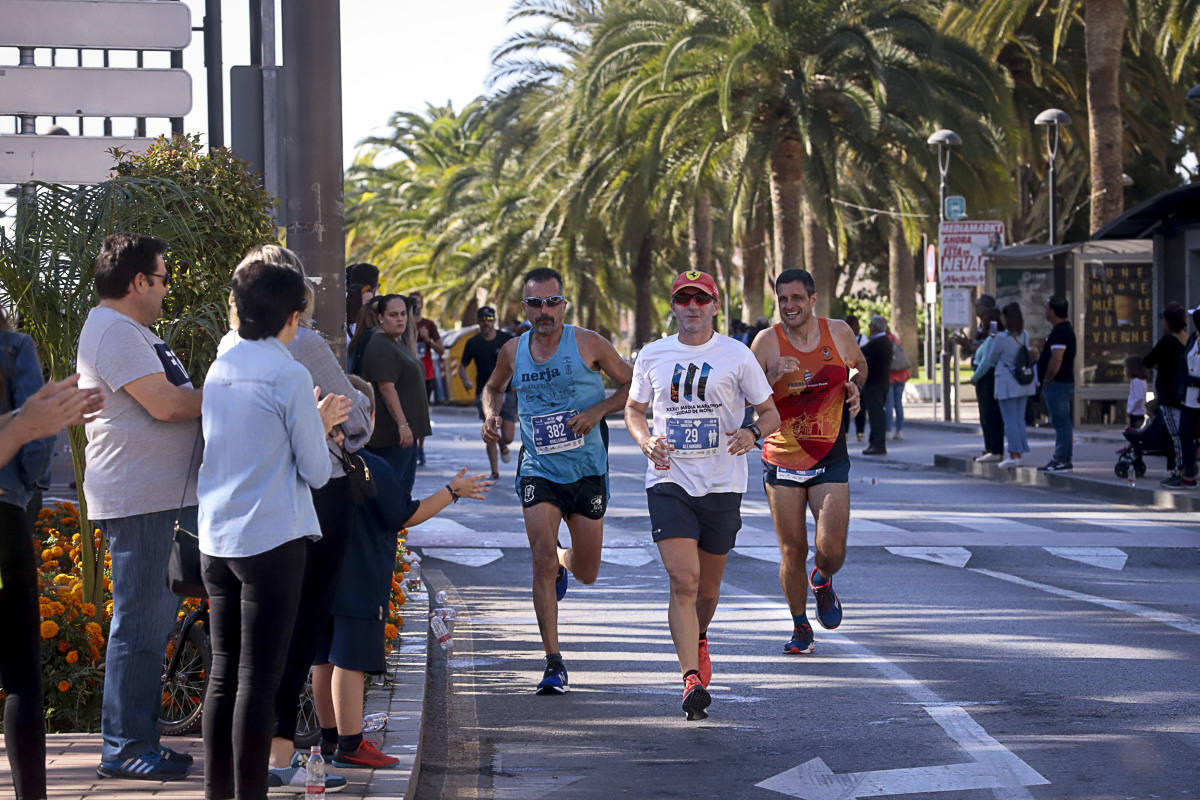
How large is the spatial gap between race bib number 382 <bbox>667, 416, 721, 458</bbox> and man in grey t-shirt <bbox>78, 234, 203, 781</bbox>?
2.43 meters

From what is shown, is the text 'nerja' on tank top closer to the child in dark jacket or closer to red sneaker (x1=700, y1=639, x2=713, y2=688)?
red sneaker (x1=700, y1=639, x2=713, y2=688)

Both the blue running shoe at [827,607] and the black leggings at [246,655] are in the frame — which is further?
the blue running shoe at [827,607]

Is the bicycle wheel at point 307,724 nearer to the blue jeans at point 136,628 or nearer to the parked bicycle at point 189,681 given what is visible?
the parked bicycle at point 189,681

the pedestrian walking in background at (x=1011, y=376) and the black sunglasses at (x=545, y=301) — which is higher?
the black sunglasses at (x=545, y=301)

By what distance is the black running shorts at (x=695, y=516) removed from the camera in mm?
7211

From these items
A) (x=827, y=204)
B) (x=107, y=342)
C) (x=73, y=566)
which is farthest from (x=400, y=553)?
(x=827, y=204)

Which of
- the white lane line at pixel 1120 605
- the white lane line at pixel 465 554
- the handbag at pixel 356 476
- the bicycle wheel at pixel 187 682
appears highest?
the handbag at pixel 356 476

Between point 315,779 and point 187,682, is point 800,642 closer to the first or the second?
point 187,682

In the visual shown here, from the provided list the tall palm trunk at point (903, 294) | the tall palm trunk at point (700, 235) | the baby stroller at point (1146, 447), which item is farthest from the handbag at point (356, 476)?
the tall palm trunk at point (903, 294)

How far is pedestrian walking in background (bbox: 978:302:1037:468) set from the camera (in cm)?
1891

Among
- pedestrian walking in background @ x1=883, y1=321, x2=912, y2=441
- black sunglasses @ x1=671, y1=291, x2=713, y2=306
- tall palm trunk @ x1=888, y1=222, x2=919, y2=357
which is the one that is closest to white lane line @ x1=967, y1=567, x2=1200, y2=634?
black sunglasses @ x1=671, y1=291, x2=713, y2=306

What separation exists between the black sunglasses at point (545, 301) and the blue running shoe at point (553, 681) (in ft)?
5.37

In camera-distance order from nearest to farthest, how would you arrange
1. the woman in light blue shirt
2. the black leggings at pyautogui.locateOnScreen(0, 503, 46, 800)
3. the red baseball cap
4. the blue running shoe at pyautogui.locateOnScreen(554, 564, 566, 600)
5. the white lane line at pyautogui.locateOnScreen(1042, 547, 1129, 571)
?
the woman in light blue shirt → the black leggings at pyautogui.locateOnScreen(0, 503, 46, 800) → the red baseball cap → the blue running shoe at pyautogui.locateOnScreen(554, 564, 566, 600) → the white lane line at pyautogui.locateOnScreen(1042, 547, 1129, 571)

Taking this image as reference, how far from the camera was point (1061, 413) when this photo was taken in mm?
18484
